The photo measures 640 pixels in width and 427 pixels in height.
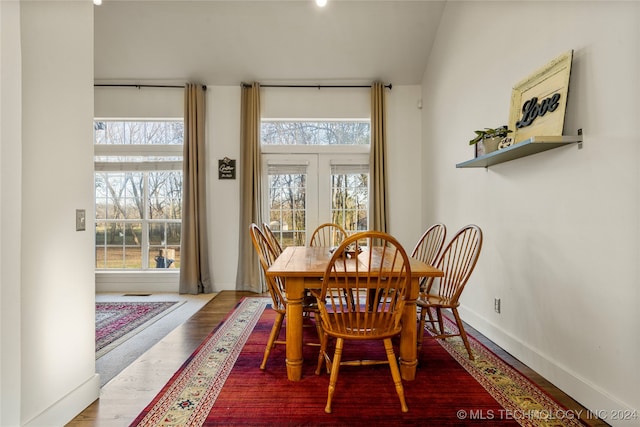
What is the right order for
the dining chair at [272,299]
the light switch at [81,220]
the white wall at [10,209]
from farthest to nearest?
the dining chair at [272,299] → the light switch at [81,220] → the white wall at [10,209]

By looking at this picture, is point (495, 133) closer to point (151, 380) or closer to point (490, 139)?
point (490, 139)

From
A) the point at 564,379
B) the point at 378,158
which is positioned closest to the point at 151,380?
the point at 564,379

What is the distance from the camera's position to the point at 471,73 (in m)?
3.08

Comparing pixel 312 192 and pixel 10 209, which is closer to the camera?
pixel 10 209

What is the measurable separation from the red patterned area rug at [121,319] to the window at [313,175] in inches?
71.8

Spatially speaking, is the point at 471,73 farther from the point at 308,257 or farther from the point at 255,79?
the point at 255,79

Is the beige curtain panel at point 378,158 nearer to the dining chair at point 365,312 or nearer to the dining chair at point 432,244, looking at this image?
the dining chair at point 432,244

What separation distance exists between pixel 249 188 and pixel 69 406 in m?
3.05

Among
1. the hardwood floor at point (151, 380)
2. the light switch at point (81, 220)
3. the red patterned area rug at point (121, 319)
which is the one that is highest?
the light switch at point (81, 220)

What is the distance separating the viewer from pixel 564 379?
73.5 inches

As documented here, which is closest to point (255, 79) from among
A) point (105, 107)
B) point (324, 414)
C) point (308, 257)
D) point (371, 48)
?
point (371, 48)

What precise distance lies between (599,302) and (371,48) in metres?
3.70

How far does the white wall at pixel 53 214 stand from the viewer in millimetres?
1405

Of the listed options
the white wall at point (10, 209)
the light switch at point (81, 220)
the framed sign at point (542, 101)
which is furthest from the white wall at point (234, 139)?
the white wall at point (10, 209)
